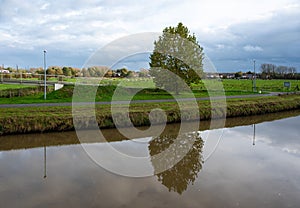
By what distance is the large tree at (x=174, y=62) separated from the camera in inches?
1252

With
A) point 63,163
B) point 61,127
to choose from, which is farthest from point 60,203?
point 61,127

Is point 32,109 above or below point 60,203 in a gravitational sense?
above

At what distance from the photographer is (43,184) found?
9945mm

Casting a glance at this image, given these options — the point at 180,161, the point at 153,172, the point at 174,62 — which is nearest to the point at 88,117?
the point at 180,161

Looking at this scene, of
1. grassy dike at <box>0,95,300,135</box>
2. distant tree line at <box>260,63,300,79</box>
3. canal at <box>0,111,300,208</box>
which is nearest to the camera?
canal at <box>0,111,300,208</box>

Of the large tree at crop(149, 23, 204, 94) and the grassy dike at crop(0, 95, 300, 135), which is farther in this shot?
the large tree at crop(149, 23, 204, 94)

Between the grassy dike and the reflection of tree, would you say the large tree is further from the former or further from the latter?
the reflection of tree

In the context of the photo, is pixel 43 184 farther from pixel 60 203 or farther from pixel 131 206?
pixel 131 206

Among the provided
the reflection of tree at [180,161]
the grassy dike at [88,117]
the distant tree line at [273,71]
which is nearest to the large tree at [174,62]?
the grassy dike at [88,117]

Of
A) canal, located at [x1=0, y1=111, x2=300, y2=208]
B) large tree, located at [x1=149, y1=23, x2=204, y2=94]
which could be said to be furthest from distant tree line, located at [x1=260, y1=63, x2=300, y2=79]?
canal, located at [x1=0, y1=111, x2=300, y2=208]

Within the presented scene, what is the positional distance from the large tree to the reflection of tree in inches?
566

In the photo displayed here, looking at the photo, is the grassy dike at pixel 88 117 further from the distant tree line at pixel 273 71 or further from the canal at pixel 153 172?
the distant tree line at pixel 273 71

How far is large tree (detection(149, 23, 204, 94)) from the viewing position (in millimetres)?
31812

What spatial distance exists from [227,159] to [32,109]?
1286cm
